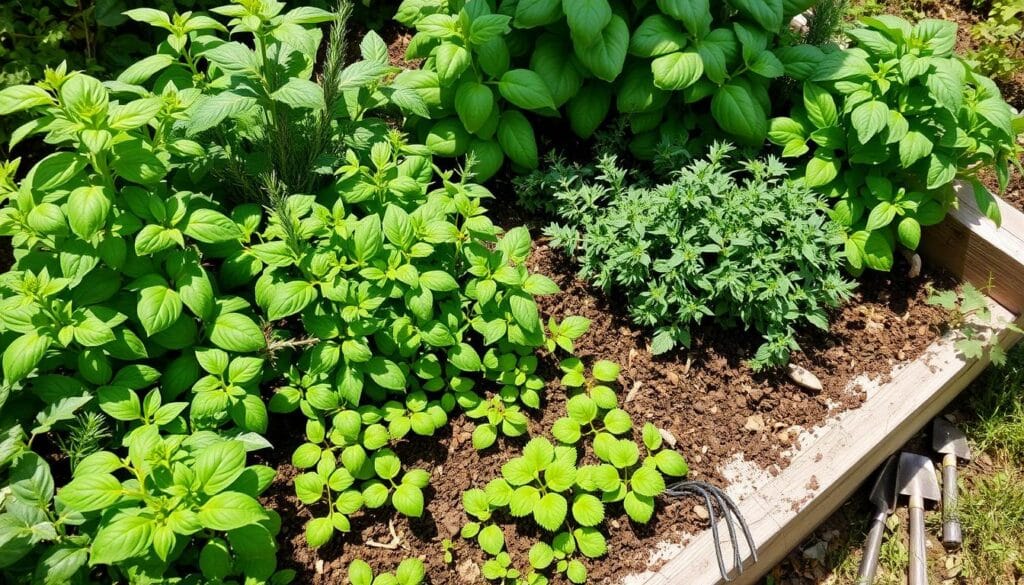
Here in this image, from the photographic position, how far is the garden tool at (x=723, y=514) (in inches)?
94.3

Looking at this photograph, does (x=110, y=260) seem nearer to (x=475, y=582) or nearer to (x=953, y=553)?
(x=475, y=582)


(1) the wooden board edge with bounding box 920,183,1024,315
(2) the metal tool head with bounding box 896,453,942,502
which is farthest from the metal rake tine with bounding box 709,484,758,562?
(1) the wooden board edge with bounding box 920,183,1024,315

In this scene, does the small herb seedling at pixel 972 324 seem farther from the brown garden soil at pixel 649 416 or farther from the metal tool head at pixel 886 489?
the metal tool head at pixel 886 489

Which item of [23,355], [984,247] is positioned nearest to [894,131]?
[984,247]

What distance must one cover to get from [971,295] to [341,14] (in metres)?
2.67

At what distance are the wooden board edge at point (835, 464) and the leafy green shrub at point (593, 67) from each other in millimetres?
1156

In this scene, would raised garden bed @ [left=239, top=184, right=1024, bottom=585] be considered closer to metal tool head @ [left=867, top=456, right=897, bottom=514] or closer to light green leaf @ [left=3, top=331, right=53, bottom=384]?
metal tool head @ [left=867, top=456, right=897, bottom=514]

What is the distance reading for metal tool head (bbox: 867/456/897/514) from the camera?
3025 mm

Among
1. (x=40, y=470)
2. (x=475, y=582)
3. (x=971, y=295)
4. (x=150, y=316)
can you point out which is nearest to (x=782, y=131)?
(x=971, y=295)

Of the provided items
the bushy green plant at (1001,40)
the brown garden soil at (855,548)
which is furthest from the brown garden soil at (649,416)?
the bushy green plant at (1001,40)

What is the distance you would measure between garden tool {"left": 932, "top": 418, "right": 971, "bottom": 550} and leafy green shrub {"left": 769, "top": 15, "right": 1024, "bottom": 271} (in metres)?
0.91

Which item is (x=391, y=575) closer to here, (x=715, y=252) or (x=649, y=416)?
(x=649, y=416)

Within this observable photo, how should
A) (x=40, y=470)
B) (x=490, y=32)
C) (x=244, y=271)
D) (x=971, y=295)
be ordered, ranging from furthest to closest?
1. (x=971, y=295)
2. (x=490, y=32)
3. (x=244, y=271)
4. (x=40, y=470)

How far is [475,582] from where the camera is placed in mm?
2400
